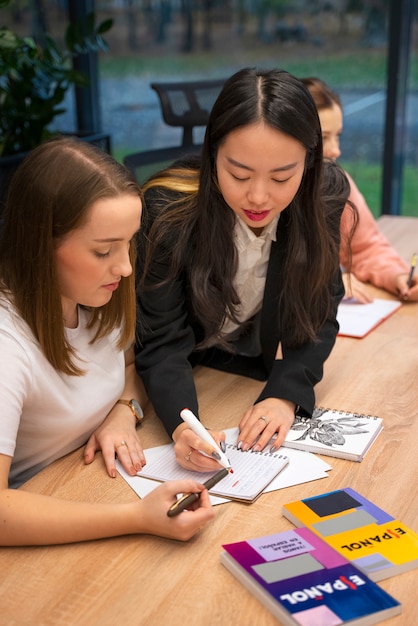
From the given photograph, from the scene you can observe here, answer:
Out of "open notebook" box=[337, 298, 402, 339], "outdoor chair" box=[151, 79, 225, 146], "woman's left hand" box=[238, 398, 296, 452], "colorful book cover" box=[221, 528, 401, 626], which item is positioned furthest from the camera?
"outdoor chair" box=[151, 79, 225, 146]

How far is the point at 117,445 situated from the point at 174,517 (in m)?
0.27

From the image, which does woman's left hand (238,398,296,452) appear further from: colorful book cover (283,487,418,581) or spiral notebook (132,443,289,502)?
colorful book cover (283,487,418,581)

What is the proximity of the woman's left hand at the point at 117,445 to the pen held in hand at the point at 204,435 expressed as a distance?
11 cm

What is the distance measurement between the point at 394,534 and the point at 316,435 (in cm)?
32

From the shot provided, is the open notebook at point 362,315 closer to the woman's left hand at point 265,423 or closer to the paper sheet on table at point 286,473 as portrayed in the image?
the woman's left hand at point 265,423

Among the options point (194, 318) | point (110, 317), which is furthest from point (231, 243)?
point (110, 317)

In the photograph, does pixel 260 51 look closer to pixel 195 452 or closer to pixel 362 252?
pixel 362 252

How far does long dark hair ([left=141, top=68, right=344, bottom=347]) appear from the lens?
1.40 metres

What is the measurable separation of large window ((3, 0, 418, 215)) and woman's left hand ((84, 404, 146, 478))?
10.3 ft

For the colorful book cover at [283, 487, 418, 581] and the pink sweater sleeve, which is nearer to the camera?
the colorful book cover at [283, 487, 418, 581]

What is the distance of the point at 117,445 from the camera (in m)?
1.33

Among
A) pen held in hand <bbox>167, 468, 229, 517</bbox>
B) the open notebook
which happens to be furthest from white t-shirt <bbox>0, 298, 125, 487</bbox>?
the open notebook

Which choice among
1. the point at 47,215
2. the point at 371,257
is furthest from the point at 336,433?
the point at 371,257

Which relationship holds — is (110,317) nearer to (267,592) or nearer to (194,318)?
(194,318)
